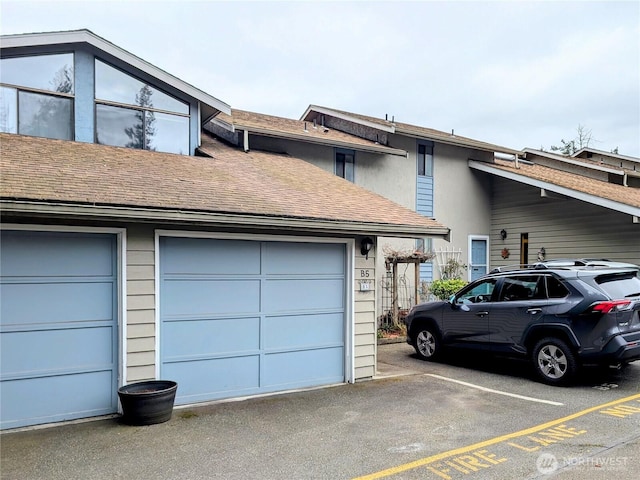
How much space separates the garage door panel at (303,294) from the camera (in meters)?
6.84

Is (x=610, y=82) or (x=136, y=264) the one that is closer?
(x=136, y=264)

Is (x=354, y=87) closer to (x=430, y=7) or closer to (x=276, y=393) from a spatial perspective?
(x=430, y=7)

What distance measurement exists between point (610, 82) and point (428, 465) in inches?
1076

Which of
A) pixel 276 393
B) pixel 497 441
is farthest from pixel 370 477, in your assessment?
pixel 276 393

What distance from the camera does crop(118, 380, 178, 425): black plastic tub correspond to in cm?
523

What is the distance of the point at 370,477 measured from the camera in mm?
4000

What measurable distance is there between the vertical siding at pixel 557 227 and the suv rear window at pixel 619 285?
5.83 metres

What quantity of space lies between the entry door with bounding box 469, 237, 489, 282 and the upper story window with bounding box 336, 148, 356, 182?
16.0 feet

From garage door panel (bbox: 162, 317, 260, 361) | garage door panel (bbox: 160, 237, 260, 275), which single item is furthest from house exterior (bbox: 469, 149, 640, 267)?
garage door panel (bbox: 162, 317, 260, 361)

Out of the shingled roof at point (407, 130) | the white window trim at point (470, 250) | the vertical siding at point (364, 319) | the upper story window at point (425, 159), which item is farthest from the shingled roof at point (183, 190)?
the white window trim at point (470, 250)

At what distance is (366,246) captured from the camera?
24.4 ft

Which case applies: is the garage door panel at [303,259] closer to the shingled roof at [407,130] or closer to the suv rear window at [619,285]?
the suv rear window at [619,285]

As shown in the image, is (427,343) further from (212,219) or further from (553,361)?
(212,219)

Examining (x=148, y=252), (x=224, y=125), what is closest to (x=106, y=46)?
(x=224, y=125)
